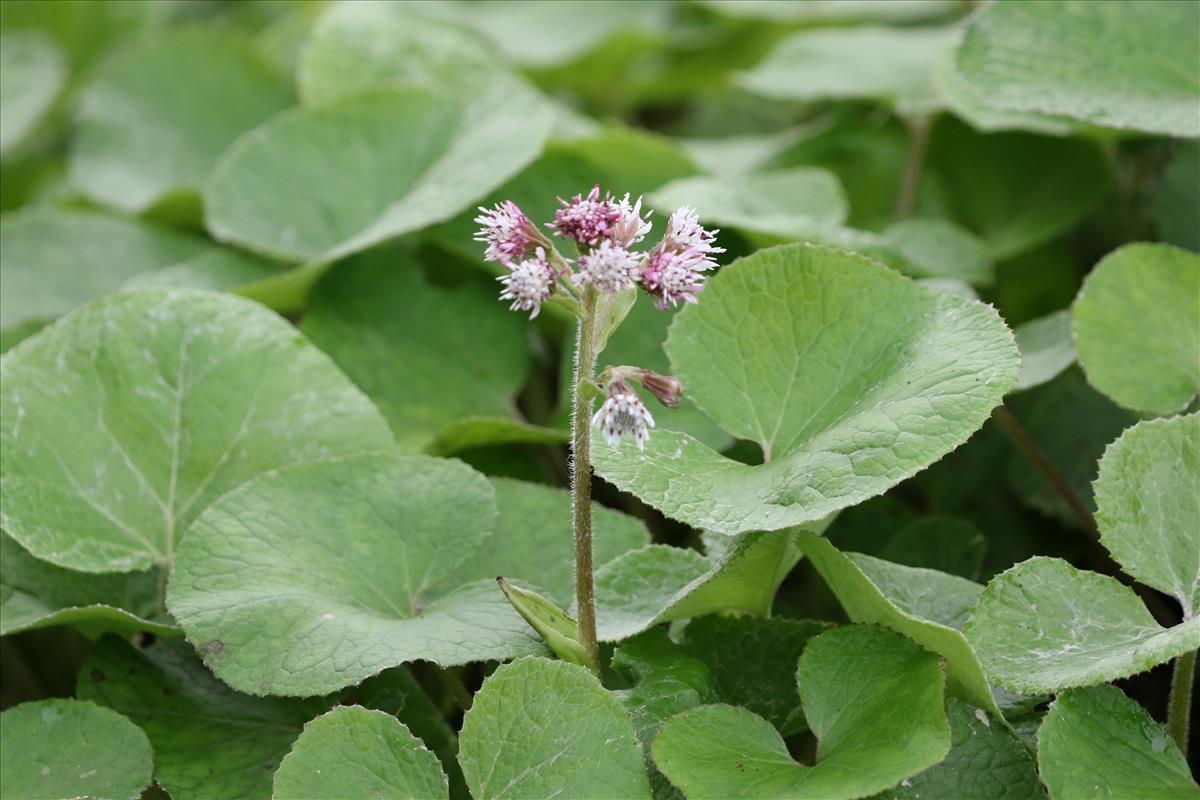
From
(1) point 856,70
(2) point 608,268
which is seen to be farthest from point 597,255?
(1) point 856,70

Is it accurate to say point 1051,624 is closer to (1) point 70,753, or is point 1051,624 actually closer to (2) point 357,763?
(2) point 357,763

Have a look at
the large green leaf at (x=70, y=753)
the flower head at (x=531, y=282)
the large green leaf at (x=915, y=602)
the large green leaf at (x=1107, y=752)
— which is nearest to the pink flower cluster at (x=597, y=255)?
the flower head at (x=531, y=282)

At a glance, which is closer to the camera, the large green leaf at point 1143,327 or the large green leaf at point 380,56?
the large green leaf at point 1143,327

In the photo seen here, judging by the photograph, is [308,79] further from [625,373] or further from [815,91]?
[625,373]

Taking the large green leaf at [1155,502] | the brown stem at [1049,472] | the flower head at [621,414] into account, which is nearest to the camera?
the flower head at [621,414]

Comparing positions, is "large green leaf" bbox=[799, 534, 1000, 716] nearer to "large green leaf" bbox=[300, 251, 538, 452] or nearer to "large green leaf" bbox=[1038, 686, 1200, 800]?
"large green leaf" bbox=[1038, 686, 1200, 800]

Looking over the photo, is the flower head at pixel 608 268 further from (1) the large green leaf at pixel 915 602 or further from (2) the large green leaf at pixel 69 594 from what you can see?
(2) the large green leaf at pixel 69 594

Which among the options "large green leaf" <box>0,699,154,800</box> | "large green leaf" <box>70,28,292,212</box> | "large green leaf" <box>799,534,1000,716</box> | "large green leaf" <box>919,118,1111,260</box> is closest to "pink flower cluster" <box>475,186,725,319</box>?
"large green leaf" <box>799,534,1000,716</box>
